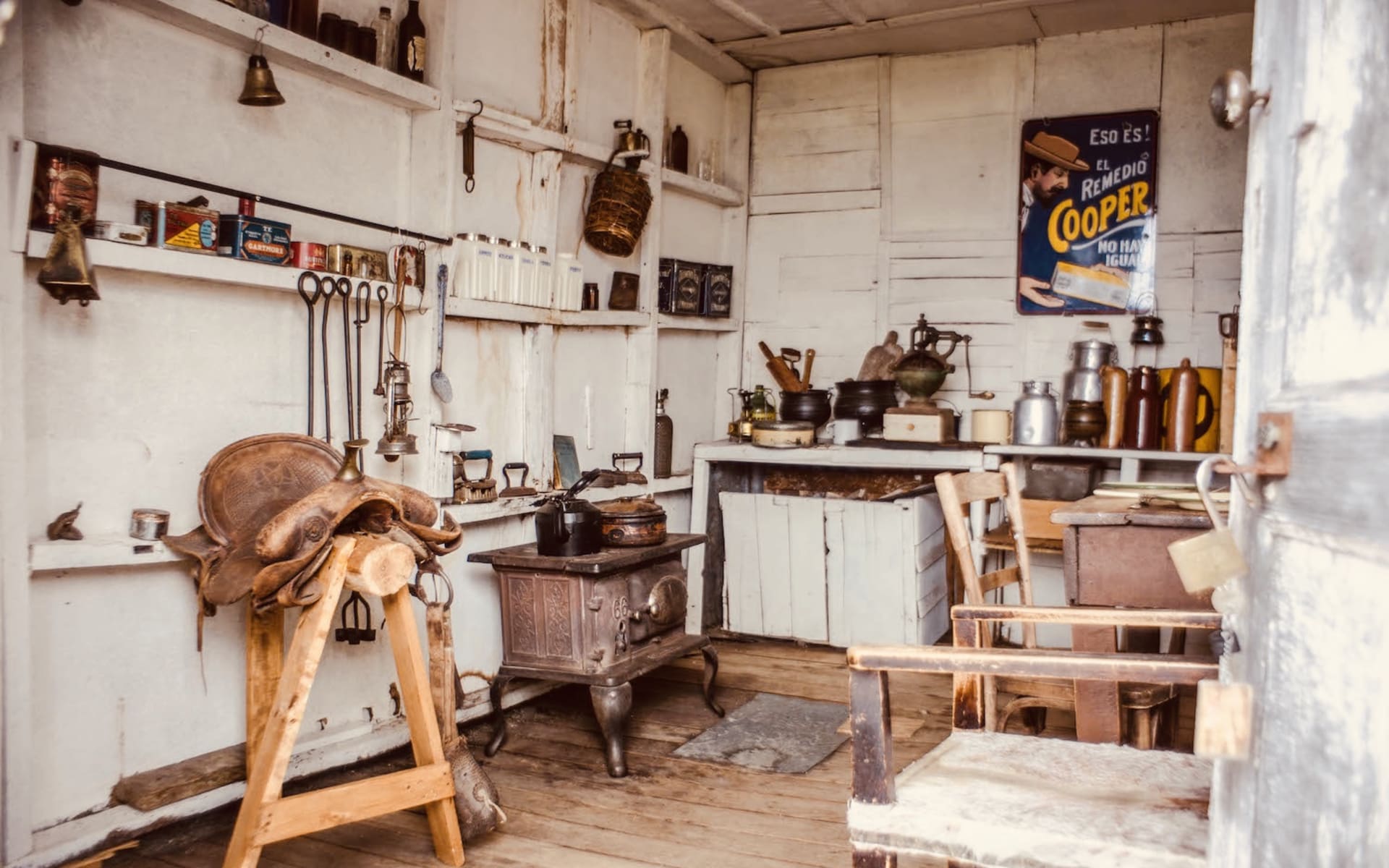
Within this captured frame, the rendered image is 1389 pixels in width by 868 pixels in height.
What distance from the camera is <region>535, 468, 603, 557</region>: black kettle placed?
358 centimetres

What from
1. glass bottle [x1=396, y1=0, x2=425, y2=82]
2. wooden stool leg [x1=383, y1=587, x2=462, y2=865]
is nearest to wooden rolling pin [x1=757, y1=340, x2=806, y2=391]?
glass bottle [x1=396, y1=0, x2=425, y2=82]

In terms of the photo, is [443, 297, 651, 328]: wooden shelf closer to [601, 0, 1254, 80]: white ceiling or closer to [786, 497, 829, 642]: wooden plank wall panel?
[786, 497, 829, 642]: wooden plank wall panel

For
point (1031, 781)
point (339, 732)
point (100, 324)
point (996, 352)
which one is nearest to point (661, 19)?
point (996, 352)

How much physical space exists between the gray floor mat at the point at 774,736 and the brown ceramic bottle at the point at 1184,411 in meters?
1.96

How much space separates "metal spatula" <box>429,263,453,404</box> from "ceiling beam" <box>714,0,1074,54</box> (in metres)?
2.52

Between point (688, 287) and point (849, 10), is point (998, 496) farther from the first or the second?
point (849, 10)

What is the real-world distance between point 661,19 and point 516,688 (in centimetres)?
317

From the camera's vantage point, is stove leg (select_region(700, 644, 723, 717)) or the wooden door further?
stove leg (select_region(700, 644, 723, 717))

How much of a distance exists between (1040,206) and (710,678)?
298cm

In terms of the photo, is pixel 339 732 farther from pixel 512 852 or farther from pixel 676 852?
pixel 676 852

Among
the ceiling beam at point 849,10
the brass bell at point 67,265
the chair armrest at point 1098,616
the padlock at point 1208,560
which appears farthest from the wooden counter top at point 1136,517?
the ceiling beam at point 849,10

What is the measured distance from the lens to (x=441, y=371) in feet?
12.3

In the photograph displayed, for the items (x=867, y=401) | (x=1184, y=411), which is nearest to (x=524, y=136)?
(x=867, y=401)

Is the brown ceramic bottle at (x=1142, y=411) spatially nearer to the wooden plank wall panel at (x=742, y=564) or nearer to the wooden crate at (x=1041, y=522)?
the wooden crate at (x=1041, y=522)
